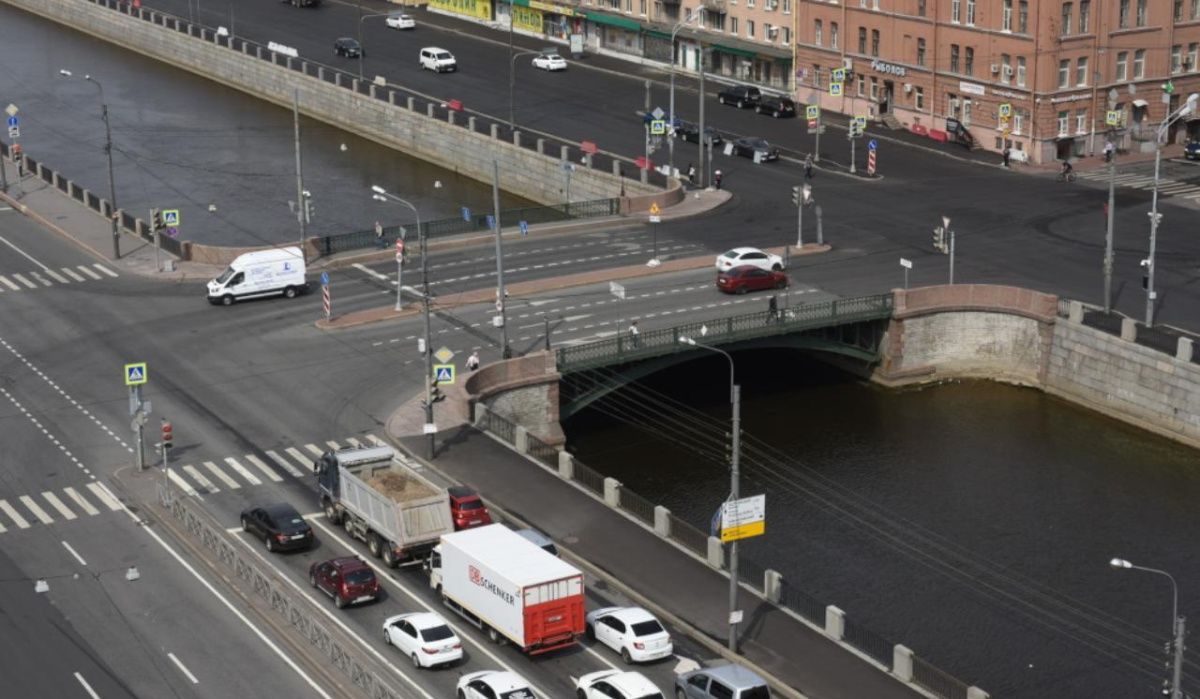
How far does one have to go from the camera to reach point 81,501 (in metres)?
81.4

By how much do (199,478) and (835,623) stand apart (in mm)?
29175

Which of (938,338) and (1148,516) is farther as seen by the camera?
(938,338)

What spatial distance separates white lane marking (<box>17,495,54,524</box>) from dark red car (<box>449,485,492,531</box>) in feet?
54.1

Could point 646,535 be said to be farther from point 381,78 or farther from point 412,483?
point 381,78

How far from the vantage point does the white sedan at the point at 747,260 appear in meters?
108

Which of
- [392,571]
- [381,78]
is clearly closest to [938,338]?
[392,571]

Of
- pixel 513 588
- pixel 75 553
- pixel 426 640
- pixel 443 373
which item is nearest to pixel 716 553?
pixel 513 588

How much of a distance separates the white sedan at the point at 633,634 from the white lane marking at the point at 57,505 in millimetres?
24266

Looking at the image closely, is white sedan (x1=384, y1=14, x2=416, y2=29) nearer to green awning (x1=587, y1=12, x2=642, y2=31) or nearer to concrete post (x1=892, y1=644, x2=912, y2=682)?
green awning (x1=587, y1=12, x2=642, y2=31)

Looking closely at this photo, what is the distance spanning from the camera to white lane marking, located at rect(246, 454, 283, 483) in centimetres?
8338

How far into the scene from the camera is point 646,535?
252ft

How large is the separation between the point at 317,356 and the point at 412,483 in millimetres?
22681

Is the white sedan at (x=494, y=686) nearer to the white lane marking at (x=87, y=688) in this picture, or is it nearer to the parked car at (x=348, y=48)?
the white lane marking at (x=87, y=688)

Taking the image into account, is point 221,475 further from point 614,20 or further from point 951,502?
point 614,20
